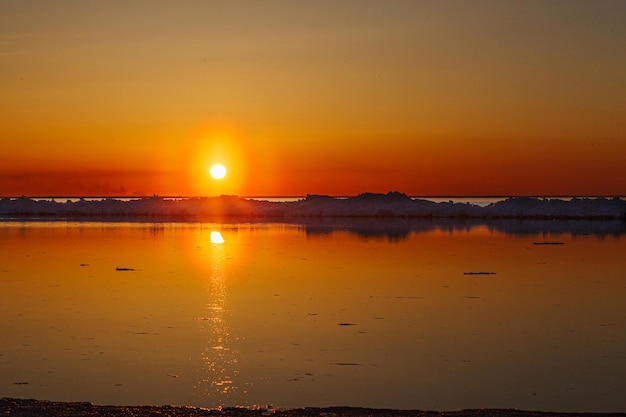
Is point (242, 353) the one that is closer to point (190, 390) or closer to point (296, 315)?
point (190, 390)

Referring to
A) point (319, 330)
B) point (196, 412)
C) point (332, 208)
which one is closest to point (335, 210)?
point (332, 208)

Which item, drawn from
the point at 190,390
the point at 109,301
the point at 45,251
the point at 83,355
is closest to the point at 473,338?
the point at 190,390

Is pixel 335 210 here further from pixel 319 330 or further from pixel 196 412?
pixel 196 412

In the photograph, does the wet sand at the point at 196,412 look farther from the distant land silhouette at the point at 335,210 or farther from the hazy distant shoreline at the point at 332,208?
the hazy distant shoreline at the point at 332,208

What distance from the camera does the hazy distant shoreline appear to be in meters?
47.1

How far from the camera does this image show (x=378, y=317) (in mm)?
10930

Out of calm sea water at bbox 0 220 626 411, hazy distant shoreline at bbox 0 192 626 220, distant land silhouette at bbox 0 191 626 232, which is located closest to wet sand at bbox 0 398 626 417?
calm sea water at bbox 0 220 626 411

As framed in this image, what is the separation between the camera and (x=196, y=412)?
6328 millimetres

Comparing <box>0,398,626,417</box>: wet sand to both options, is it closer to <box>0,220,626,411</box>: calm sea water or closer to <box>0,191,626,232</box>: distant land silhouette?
<box>0,220,626,411</box>: calm sea water

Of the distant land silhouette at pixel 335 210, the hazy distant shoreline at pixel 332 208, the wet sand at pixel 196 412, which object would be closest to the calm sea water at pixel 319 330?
the wet sand at pixel 196 412

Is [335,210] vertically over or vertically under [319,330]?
over

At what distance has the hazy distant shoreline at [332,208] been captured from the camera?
47094 millimetres

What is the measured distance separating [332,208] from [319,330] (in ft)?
134

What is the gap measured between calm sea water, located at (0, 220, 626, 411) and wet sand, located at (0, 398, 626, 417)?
314 mm
